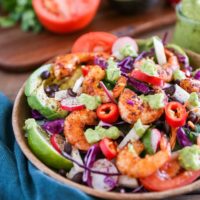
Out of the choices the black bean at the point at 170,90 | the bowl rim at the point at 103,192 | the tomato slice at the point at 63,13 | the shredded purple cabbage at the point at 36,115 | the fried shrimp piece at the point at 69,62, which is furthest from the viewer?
the tomato slice at the point at 63,13

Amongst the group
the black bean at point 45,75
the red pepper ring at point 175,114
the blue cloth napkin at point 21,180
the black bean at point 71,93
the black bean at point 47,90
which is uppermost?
the red pepper ring at point 175,114

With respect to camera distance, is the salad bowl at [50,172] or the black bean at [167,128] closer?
the salad bowl at [50,172]

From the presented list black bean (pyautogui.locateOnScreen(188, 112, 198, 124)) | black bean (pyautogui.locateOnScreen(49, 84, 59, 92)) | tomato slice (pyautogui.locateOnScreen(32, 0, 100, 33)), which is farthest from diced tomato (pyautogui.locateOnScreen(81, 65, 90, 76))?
tomato slice (pyautogui.locateOnScreen(32, 0, 100, 33))

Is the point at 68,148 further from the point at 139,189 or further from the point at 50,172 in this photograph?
the point at 139,189

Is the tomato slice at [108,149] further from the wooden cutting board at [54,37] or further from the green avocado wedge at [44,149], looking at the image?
the wooden cutting board at [54,37]

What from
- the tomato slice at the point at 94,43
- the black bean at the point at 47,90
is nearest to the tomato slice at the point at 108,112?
the black bean at the point at 47,90

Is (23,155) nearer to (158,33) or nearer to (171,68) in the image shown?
(171,68)
